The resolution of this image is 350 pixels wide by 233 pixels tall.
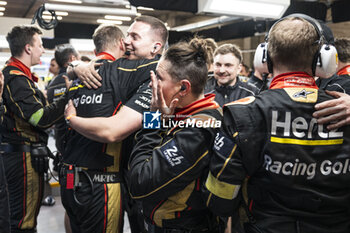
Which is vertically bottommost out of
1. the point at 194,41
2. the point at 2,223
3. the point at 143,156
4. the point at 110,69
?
the point at 2,223

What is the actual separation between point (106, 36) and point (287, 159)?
5.13ft

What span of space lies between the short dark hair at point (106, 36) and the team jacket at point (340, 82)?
1.69 meters

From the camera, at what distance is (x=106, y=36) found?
230 cm

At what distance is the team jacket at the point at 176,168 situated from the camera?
1.36m

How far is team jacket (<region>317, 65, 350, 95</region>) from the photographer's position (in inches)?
110

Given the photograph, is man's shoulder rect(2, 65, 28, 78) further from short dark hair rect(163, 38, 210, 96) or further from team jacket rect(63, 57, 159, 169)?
short dark hair rect(163, 38, 210, 96)

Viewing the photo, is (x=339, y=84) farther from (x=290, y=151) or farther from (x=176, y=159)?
(x=176, y=159)

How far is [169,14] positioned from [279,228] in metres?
14.0

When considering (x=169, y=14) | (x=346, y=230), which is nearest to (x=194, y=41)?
(x=346, y=230)

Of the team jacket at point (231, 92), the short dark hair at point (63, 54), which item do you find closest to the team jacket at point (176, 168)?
the team jacket at point (231, 92)

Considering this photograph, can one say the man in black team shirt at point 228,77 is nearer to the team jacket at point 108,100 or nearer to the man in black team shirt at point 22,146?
the team jacket at point 108,100

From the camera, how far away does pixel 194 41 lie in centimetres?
152

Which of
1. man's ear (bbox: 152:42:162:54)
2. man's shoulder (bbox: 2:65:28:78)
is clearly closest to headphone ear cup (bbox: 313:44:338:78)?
man's ear (bbox: 152:42:162:54)

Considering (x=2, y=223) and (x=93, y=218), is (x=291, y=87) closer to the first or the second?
(x=93, y=218)
